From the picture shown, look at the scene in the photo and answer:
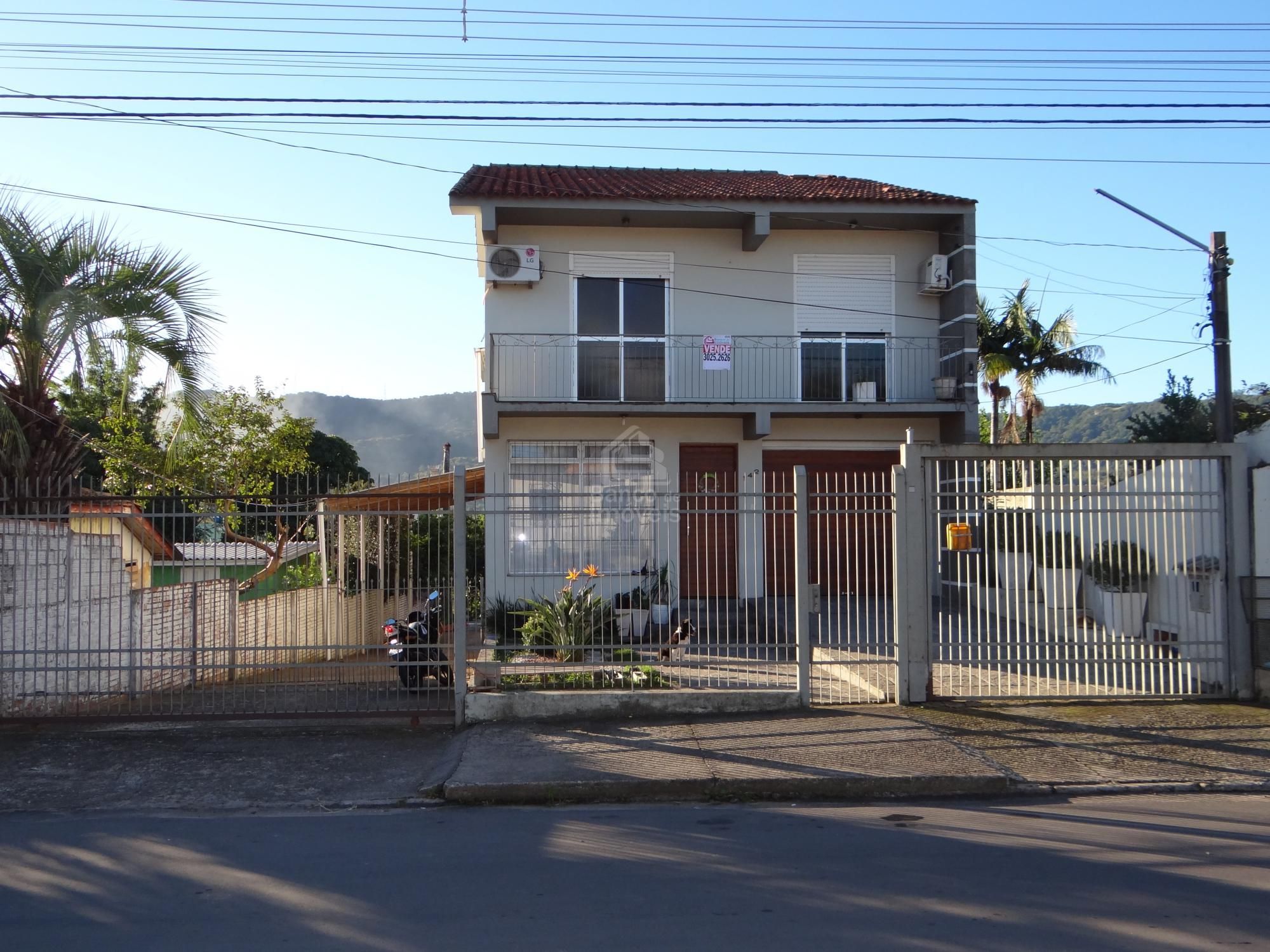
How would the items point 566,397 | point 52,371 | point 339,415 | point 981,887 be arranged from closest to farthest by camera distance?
1. point 981,887
2. point 52,371
3. point 566,397
4. point 339,415

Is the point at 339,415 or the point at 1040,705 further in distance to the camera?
the point at 339,415

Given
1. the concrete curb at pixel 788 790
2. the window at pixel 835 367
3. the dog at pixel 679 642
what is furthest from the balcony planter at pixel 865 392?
the concrete curb at pixel 788 790

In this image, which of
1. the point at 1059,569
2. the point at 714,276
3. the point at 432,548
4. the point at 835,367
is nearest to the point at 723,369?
the point at 714,276

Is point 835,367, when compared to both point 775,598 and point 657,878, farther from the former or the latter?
point 657,878

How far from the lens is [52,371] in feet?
31.4

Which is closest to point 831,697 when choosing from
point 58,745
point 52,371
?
point 58,745

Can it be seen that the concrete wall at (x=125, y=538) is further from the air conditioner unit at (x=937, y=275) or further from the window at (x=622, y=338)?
the air conditioner unit at (x=937, y=275)

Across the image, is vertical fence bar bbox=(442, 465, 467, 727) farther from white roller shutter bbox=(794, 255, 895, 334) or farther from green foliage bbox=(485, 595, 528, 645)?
white roller shutter bbox=(794, 255, 895, 334)

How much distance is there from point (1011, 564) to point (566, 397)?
883cm

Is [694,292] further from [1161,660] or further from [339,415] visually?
[339,415]

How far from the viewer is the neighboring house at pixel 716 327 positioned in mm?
16469

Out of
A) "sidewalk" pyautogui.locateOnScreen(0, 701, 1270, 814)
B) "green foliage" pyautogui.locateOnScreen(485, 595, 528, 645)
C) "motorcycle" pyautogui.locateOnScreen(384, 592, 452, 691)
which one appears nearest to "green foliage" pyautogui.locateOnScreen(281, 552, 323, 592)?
"motorcycle" pyautogui.locateOnScreen(384, 592, 452, 691)

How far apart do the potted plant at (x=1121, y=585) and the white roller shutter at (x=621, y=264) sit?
9577 millimetres

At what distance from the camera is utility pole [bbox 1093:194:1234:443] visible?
1357cm
